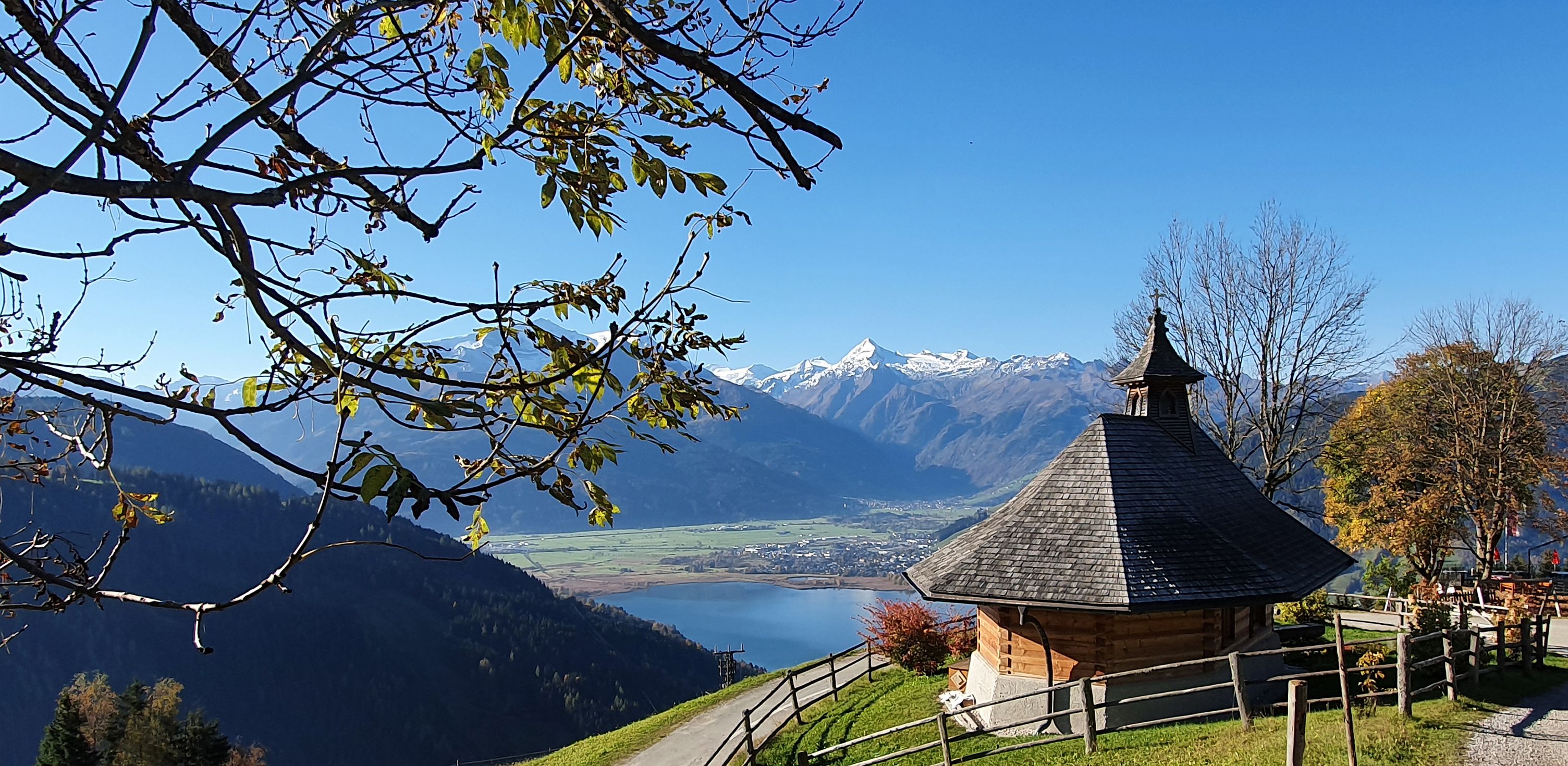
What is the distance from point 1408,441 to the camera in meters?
27.0

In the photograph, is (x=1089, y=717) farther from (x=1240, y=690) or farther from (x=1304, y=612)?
(x=1304, y=612)

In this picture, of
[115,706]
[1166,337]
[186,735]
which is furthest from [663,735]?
[115,706]

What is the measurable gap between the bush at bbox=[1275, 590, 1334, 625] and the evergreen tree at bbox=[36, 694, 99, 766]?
120 feet

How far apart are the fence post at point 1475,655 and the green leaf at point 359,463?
1476 cm

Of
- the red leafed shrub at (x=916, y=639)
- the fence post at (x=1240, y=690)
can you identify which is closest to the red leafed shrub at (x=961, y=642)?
the red leafed shrub at (x=916, y=639)

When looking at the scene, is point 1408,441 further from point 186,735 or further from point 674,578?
point 674,578

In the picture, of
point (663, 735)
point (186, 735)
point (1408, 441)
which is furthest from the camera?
point (186, 735)

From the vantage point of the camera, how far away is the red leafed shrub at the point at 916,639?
64.5 ft

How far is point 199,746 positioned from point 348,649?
65431 mm

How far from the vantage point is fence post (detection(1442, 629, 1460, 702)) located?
11.3m

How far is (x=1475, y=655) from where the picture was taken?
40.0 feet

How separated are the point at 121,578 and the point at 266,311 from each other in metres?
116

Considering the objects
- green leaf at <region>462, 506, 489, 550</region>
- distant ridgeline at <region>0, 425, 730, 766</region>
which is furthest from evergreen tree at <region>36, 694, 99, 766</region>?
distant ridgeline at <region>0, 425, 730, 766</region>

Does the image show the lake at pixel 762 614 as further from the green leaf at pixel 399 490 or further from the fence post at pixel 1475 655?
the green leaf at pixel 399 490
